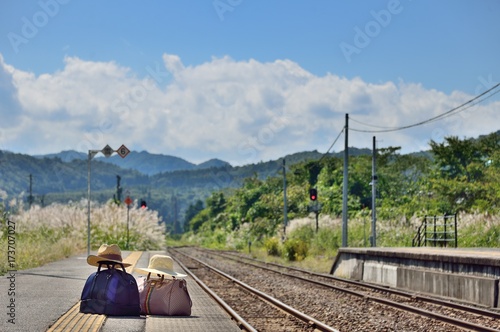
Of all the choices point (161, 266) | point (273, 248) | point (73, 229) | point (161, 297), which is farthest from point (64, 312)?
point (273, 248)

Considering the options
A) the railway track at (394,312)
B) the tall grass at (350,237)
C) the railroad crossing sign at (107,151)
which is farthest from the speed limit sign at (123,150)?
the railway track at (394,312)

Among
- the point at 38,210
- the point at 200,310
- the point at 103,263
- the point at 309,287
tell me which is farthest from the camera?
the point at 38,210

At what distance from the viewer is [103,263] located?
42.0ft

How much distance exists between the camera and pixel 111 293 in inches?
509

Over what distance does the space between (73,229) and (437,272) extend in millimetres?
28951

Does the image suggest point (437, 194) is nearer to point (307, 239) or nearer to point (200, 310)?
point (307, 239)

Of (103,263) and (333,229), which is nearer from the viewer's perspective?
(103,263)

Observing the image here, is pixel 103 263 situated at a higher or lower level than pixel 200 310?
higher

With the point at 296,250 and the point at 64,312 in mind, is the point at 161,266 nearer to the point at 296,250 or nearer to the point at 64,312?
the point at 64,312

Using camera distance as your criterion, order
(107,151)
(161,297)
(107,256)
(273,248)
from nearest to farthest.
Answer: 1. (107,256)
2. (161,297)
3. (107,151)
4. (273,248)

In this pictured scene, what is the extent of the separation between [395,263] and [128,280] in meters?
13.3

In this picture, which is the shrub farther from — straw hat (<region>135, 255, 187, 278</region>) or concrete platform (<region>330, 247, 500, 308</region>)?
straw hat (<region>135, 255, 187, 278</region>)

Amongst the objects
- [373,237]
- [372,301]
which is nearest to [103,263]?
[372,301]

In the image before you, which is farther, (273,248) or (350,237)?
(273,248)
